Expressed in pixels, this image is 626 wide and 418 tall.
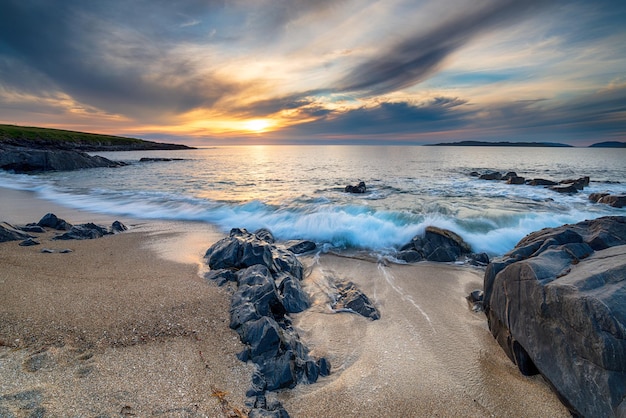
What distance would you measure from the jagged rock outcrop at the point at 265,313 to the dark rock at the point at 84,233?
14.2ft

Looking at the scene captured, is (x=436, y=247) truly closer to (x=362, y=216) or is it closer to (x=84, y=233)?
(x=362, y=216)

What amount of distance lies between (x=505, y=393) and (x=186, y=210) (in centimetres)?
1400

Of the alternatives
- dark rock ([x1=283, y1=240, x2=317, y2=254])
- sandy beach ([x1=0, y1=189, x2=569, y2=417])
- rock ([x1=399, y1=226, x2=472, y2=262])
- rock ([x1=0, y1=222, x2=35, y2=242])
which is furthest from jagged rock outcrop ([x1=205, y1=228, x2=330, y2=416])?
rock ([x1=0, y1=222, x2=35, y2=242])

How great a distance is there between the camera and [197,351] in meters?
3.89

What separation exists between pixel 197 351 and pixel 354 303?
2.85 metres

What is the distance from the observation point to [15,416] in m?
2.64

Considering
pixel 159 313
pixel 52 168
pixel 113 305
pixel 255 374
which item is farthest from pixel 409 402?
pixel 52 168

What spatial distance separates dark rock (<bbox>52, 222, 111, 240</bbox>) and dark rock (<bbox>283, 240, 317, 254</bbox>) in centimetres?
583

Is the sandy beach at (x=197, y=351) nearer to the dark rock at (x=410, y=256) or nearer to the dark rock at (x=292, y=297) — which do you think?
the dark rock at (x=292, y=297)

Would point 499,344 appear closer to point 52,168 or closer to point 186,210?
point 186,210

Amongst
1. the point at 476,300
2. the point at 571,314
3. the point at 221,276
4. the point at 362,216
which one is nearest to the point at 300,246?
the point at 221,276

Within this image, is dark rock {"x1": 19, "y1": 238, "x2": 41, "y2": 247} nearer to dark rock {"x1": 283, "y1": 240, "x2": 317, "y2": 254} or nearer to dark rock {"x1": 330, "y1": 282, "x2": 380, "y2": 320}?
dark rock {"x1": 283, "y1": 240, "x2": 317, "y2": 254}

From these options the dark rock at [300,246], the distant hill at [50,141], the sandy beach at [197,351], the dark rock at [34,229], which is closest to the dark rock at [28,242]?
the sandy beach at [197,351]

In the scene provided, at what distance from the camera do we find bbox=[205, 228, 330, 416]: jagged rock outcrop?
360cm
